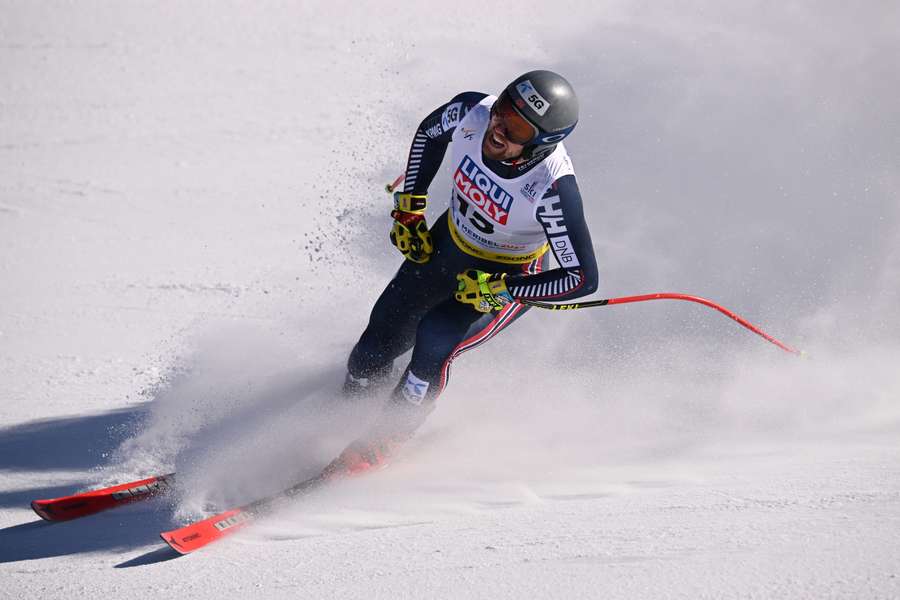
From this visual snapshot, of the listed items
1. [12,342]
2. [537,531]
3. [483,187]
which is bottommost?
[537,531]

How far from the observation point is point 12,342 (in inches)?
271

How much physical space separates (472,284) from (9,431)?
11.1ft

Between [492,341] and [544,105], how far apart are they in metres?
3.17

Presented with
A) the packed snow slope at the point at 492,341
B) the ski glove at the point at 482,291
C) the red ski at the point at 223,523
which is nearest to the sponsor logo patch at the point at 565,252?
the ski glove at the point at 482,291

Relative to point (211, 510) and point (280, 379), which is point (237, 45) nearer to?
point (280, 379)

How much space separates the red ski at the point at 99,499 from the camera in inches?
185

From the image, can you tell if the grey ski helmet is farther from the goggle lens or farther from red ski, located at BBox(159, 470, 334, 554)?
red ski, located at BBox(159, 470, 334, 554)

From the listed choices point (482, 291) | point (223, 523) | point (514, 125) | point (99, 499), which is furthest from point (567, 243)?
point (99, 499)

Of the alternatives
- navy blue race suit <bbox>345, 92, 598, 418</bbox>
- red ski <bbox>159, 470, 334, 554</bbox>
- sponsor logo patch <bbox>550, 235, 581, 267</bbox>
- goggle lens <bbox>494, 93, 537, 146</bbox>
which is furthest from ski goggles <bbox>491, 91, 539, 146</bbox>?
red ski <bbox>159, 470, 334, 554</bbox>

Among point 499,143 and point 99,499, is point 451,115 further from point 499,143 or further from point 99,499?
point 99,499

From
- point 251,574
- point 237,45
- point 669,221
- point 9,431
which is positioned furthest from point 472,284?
point 237,45

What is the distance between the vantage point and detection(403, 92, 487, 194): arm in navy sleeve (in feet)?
16.8

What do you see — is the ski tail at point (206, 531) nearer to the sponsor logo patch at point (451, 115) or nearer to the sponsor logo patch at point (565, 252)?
the sponsor logo patch at point (565, 252)

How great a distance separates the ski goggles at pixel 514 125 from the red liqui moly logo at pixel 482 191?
40 centimetres
